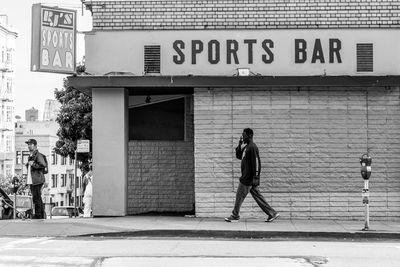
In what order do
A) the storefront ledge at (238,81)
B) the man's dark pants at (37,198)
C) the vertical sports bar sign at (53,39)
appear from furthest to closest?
the man's dark pants at (37,198) < the storefront ledge at (238,81) < the vertical sports bar sign at (53,39)

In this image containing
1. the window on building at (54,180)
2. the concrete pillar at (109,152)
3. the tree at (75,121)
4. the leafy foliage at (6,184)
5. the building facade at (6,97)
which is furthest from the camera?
the window on building at (54,180)

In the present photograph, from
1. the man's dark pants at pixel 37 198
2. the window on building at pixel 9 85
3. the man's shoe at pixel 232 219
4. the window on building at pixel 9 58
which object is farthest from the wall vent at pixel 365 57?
the window on building at pixel 9 58

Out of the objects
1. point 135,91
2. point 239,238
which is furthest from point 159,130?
point 239,238

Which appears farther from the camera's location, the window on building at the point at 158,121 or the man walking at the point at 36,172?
the window on building at the point at 158,121

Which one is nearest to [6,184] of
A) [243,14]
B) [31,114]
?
[31,114]

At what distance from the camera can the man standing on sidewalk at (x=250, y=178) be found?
45.9ft

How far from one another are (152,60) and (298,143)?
3587 mm

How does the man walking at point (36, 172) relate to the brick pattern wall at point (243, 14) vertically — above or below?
below

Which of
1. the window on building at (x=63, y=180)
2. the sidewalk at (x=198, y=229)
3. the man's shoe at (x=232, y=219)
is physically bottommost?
the window on building at (x=63, y=180)

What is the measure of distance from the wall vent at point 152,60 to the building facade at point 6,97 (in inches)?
2347

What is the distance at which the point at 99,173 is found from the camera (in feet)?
49.7

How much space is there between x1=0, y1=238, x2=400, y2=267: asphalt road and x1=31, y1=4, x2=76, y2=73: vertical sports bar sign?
4203mm

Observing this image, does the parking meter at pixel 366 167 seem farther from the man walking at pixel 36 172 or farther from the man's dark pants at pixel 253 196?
the man walking at pixel 36 172

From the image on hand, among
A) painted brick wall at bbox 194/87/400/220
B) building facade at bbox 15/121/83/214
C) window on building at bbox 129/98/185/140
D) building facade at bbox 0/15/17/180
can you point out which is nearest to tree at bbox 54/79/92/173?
window on building at bbox 129/98/185/140
